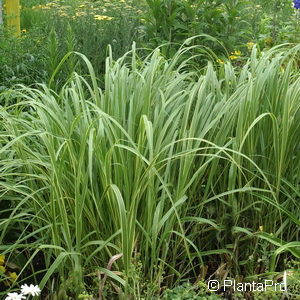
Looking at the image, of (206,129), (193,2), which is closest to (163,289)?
(206,129)

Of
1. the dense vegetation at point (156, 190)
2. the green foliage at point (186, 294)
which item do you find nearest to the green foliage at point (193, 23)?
the dense vegetation at point (156, 190)

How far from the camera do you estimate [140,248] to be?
8.60 ft

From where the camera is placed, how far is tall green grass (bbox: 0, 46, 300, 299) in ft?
8.13

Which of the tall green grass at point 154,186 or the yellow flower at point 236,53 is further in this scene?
the yellow flower at point 236,53

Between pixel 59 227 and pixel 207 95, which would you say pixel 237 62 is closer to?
pixel 207 95

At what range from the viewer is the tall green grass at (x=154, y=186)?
2.48 m

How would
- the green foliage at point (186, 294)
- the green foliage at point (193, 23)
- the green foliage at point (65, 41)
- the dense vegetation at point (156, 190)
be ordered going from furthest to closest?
the green foliage at point (193, 23), the green foliage at point (65, 41), the dense vegetation at point (156, 190), the green foliage at point (186, 294)

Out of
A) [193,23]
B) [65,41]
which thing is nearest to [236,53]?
[193,23]

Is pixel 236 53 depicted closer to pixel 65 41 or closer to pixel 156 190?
pixel 65 41

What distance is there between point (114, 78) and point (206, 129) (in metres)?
0.57

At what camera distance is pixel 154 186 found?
8.62ft

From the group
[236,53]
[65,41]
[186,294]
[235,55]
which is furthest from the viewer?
[65,41]

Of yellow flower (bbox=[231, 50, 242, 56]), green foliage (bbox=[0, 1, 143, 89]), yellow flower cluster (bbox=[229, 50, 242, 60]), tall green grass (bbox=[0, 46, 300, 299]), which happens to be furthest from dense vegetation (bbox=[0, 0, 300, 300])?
yellow flower (bbox=[231, 50, 242, 56])

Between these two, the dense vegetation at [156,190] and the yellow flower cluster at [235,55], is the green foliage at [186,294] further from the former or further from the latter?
the yellow flower cluster at [235,55]
